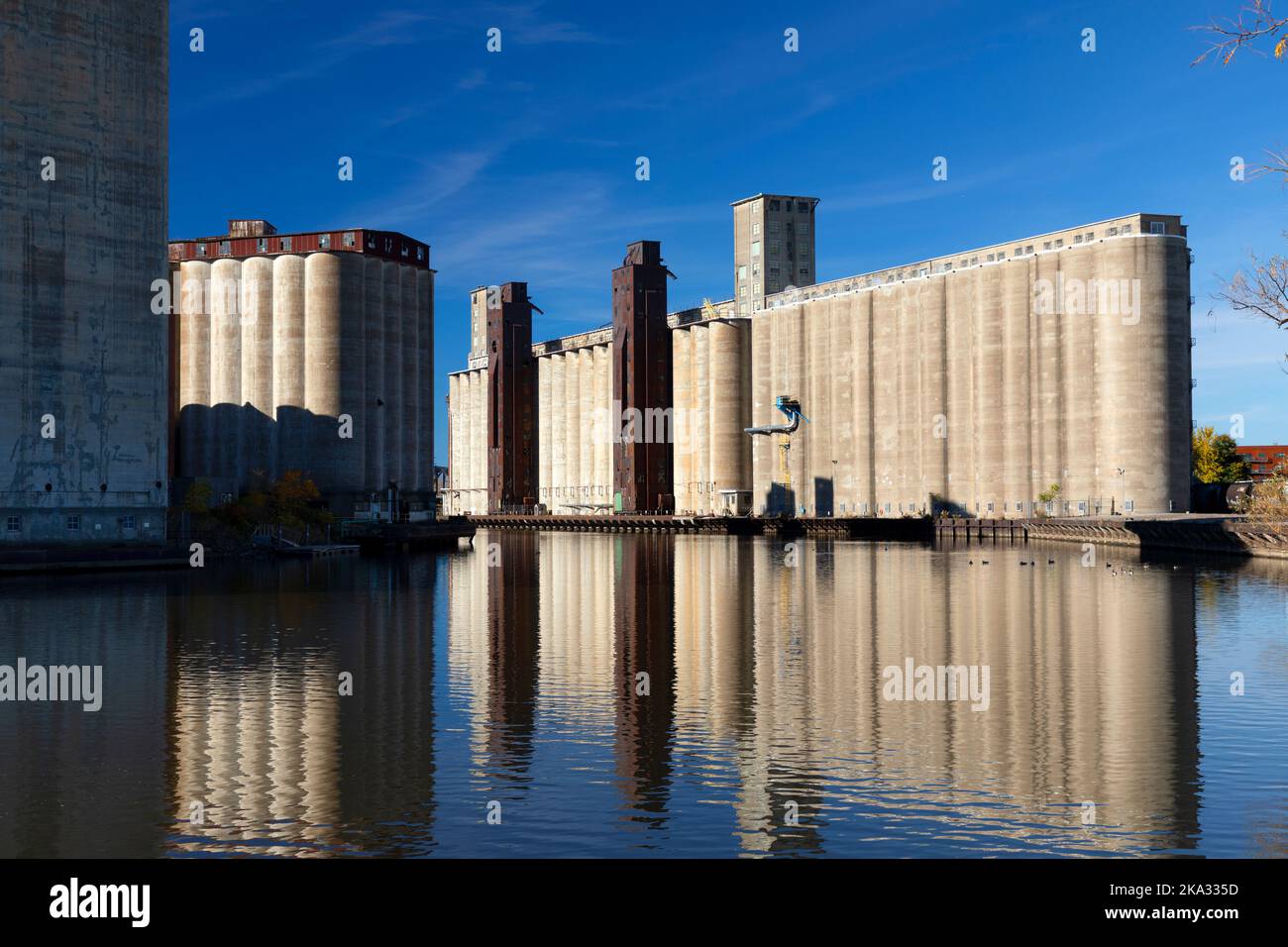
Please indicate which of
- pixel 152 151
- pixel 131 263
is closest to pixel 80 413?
pixel 131 263

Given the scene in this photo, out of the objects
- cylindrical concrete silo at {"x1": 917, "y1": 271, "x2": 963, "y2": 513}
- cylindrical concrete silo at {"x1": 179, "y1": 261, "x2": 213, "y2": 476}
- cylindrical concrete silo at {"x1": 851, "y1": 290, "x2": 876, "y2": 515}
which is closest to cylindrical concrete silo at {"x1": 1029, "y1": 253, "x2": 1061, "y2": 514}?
cylindrical concrete silo at {"x1": 917, "y1": 271, "x2": 963, "y2": 513}

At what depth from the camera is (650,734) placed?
21812 millimetres

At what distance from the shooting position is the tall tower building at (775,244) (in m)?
181

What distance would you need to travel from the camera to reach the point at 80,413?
76875mm

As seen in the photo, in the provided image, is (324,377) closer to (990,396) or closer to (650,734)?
(990,396)

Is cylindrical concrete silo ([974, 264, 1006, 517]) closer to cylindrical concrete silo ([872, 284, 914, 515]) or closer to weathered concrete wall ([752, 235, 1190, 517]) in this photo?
weathered concrete wall ([752, 235, 1190, 517])

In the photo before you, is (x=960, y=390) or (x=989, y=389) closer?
A: (x=989, y=389)

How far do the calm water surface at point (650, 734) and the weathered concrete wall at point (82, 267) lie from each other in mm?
33581

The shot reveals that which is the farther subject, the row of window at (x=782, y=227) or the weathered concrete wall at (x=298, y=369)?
the row of window at (x=782, y=227)

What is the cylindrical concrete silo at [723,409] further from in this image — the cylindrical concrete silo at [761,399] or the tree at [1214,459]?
the tree at [1214,459]

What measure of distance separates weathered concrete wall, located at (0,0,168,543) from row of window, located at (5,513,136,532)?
0.09 metres

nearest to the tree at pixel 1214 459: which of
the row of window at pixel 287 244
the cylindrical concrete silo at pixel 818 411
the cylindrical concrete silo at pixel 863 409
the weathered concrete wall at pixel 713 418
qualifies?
the cylindrical concrete silo at pixel 863 409

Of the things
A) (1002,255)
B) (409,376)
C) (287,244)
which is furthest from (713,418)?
(287,244)

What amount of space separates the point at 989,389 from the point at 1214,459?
47.7m
